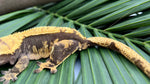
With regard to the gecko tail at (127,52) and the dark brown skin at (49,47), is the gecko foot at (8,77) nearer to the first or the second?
the dark brown skin at (49,47)

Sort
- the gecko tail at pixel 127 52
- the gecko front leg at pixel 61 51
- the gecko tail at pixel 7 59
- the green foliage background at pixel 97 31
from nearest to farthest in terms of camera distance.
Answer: the green foliage background at pixel 97 31, the gecko tail at pixel 127 52, the gecko tail at pixel 7 59, the gecko front leg at pixel 61 51

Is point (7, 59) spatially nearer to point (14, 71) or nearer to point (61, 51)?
point (14, 71)

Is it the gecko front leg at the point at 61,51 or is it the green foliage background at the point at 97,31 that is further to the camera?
the gecko front leg at the point at 61,51

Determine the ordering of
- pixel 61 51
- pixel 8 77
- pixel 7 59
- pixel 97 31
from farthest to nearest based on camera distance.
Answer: pixel 97 31 → pixel 61 51 → pixel 7 59 → pixel 8 77

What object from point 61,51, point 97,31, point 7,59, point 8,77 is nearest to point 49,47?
point 61,51

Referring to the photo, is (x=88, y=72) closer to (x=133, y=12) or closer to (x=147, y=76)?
(x=147, y=76)

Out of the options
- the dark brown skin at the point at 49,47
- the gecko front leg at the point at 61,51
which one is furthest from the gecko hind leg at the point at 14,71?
the gecko front leg at the point at 61,51
